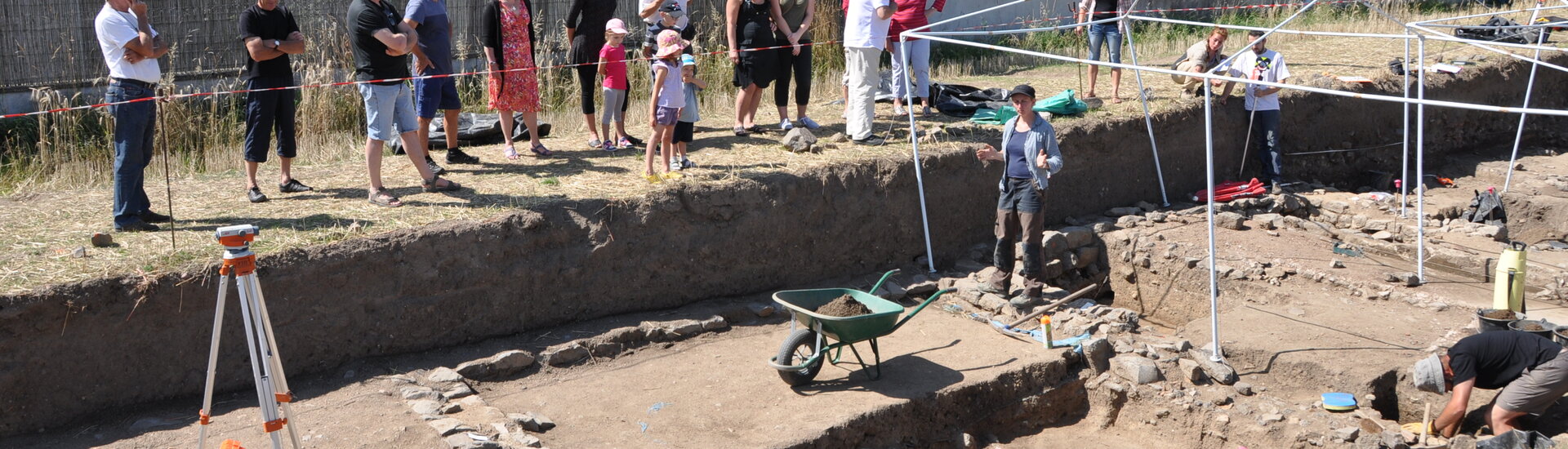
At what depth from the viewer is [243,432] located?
6.19m

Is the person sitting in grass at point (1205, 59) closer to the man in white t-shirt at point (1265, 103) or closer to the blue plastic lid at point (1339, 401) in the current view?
the man in white t-shirt at point (1265, 103)

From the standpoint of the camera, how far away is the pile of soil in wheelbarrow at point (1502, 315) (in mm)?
7684

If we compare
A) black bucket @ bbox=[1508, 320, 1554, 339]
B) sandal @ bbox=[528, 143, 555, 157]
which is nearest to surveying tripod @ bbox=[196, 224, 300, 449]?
sandal @ bbox=[528, 143, 555, 157]

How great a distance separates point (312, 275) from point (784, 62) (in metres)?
4.68

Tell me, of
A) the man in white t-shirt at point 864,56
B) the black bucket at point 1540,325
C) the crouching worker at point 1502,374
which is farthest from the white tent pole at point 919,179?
the black bucket at point 1540,325

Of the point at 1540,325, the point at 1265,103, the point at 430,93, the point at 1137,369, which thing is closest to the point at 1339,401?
the point at 1137,369

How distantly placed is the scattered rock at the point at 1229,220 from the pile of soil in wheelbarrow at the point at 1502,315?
2.69 meters

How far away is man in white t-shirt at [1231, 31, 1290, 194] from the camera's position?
11.4 metres

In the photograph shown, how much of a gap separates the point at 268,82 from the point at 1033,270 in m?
5.45

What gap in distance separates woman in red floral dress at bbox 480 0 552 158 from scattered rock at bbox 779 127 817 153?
2.02 metres

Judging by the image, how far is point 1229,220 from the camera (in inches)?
410

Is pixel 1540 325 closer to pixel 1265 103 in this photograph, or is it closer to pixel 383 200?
pixel 1265 103

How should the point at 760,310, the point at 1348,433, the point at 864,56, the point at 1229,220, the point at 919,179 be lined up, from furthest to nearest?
the point at 1229,220, the point at 864,56, the point at 919,179, the point at 760,310, the point at 1348,433

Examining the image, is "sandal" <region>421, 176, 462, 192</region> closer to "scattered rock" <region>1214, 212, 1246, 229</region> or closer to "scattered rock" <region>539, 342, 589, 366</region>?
"scattered rock" <region>539, 342, 589, 366</region>
